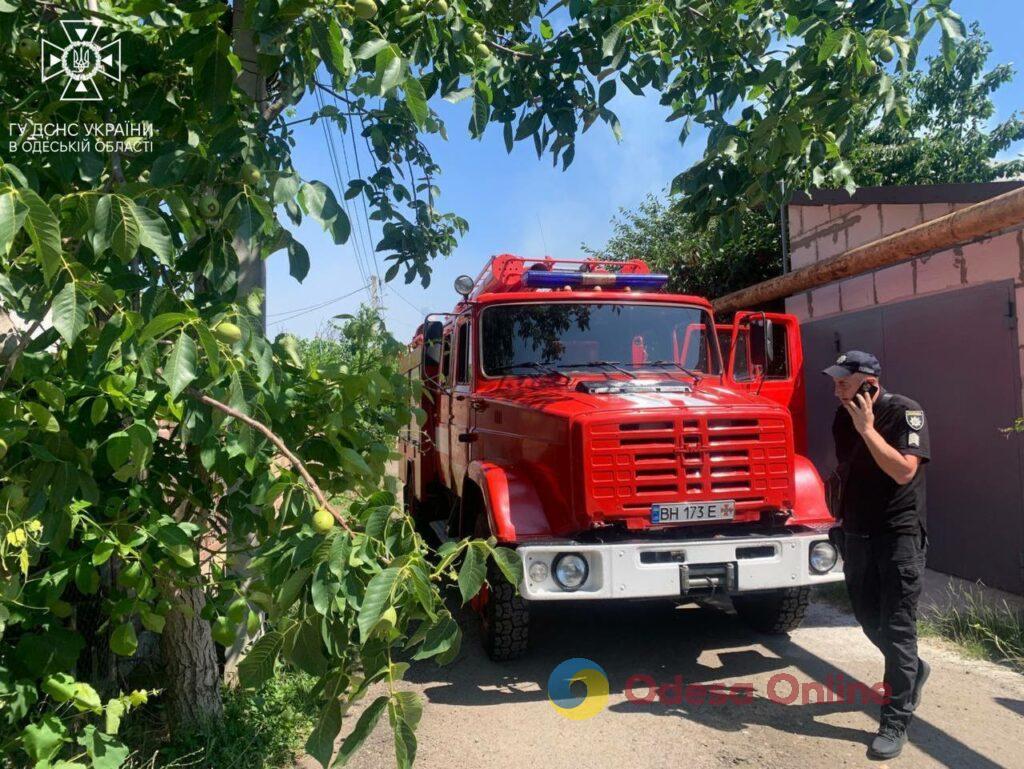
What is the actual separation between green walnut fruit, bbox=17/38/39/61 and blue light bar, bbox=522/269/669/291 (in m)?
3.55

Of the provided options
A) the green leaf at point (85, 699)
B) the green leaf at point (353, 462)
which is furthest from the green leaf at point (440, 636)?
the green leaf at point (85, 699)

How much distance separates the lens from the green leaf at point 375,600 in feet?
5.84

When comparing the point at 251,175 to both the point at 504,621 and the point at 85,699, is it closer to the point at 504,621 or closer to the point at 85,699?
the point at 85,699

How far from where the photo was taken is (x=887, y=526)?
3533 mm

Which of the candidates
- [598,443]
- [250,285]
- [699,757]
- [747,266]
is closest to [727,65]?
[598,443]

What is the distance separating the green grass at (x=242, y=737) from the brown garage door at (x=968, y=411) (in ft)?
17.0

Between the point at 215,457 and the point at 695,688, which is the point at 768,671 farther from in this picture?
the point at 215,457

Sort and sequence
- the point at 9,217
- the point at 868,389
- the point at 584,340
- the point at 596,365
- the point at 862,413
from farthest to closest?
the point at 584,340
the point at 596,365
the point at 868,389
the point at 862,413
the point at 9,217

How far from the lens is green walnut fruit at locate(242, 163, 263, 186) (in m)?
2.13

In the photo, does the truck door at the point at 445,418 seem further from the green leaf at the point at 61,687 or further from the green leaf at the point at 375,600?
the green leaf at the point at 375,600

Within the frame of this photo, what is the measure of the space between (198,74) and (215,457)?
1.15m

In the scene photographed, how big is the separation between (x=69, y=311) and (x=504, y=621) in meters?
3.33

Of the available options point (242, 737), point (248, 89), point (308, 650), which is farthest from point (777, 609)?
point (248, 89)

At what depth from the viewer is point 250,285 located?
343cm
